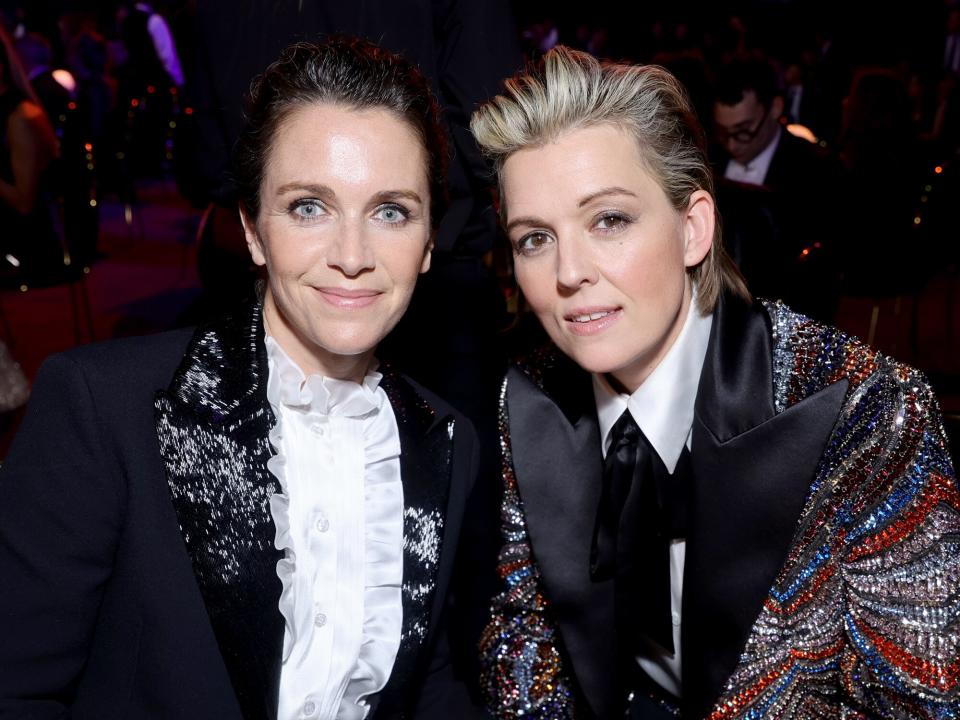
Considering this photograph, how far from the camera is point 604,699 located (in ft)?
6.23

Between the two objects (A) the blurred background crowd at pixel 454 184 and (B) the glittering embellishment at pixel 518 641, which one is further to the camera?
(A) the blurred background crowd at pixel 454 184

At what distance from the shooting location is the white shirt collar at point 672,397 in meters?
1.84

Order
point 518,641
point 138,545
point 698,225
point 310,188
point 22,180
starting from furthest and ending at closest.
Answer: point 22,180 → point 518,641 → point 698,225 → point 310,188 → point 138,545

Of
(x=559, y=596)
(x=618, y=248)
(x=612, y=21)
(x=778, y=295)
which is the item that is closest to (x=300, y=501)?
(x=559, y=596)

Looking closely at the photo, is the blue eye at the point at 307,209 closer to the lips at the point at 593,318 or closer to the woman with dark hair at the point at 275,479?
the woman with dark hair at the point at 275,479

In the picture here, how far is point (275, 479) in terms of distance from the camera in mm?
1653

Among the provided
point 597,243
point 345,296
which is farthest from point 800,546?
point 345,296

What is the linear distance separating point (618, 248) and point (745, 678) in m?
0.80

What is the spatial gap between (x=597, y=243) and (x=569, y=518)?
1.86 ft

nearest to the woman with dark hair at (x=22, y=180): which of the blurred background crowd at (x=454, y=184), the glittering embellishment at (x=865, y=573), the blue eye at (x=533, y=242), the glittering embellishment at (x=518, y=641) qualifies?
the blurred background crowd at (x=454, y=184)

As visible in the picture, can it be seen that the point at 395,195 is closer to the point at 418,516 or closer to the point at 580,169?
the point at 580,169

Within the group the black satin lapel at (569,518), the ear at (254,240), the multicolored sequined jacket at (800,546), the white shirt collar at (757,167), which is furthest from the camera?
the white shirt collar at (757,167)

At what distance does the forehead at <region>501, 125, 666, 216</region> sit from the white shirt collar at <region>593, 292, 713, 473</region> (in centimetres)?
30

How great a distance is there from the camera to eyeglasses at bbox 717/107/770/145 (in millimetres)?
4762
